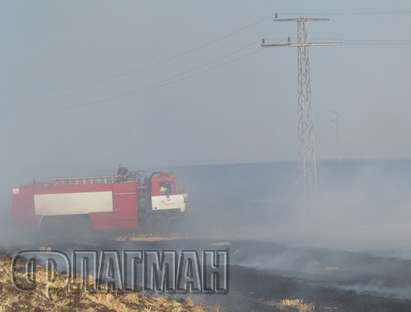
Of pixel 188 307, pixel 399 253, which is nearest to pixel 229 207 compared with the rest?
pixel 399 253

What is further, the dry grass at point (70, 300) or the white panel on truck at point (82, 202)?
the white panel on truck at point (82, 202)

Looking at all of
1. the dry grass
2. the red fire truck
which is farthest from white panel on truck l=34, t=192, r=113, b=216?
the dry grass

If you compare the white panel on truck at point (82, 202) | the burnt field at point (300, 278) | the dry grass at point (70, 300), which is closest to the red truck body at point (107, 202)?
the white panel on truck at point (82, 202)

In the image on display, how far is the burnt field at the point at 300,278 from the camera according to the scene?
57.8 feet

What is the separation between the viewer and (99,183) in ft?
132

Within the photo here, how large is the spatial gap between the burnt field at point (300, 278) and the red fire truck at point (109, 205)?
5.37 m

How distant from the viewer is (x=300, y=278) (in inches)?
917

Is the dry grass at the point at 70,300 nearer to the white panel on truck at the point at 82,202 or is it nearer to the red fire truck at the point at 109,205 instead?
the red fire truck at the point at 109,205

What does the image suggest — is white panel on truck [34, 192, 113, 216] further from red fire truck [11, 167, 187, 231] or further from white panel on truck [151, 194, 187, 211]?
white panel on truck [151, 194, 187, 211]

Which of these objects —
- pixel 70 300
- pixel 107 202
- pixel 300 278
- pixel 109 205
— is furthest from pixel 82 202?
pixel 70 300

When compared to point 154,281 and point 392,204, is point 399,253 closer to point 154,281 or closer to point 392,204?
point 154,281

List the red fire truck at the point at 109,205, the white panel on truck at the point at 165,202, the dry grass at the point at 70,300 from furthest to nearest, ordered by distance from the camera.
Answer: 1. the red fire truck at the point at 109,205
2. the white panel on truck at the point at 165,202
3. the dry grass at the point at 70,300

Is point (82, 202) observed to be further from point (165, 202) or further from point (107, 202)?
point (165, 202)

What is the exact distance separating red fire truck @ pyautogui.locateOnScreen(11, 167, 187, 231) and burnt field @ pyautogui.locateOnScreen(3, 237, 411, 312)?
537 centimetres
